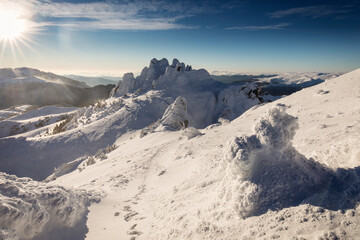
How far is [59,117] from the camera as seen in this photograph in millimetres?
47906

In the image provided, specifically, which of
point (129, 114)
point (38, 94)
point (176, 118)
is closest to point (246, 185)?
point (176, 118)

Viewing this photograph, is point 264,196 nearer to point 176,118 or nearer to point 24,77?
point 176,118

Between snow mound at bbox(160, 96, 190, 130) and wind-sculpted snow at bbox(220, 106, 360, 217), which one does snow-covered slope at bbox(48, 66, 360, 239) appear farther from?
snow mound at bbox(160, 96, 190, 130)

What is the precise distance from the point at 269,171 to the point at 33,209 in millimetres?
6342

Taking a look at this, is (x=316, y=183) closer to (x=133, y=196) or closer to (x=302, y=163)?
(x=302, y=163)

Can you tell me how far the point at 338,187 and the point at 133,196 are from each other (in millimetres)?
8080

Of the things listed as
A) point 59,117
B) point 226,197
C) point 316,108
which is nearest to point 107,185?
point 226,197

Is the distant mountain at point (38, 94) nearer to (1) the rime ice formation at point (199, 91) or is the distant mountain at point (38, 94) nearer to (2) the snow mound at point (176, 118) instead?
(1) the rime ice formation at point (199, 91)

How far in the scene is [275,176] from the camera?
14.6 ft

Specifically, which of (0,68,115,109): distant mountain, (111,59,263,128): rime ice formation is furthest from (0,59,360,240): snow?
(0,68,115,109): distant mountain

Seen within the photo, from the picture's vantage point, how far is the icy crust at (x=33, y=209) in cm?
450

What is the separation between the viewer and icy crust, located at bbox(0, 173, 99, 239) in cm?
450

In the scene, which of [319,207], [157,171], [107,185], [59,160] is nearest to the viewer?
[319,207]

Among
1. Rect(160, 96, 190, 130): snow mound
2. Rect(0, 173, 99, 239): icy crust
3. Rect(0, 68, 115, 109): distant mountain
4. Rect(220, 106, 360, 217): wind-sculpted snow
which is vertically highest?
Rect(220, 106, 360, 217): wind-sculpted snow
